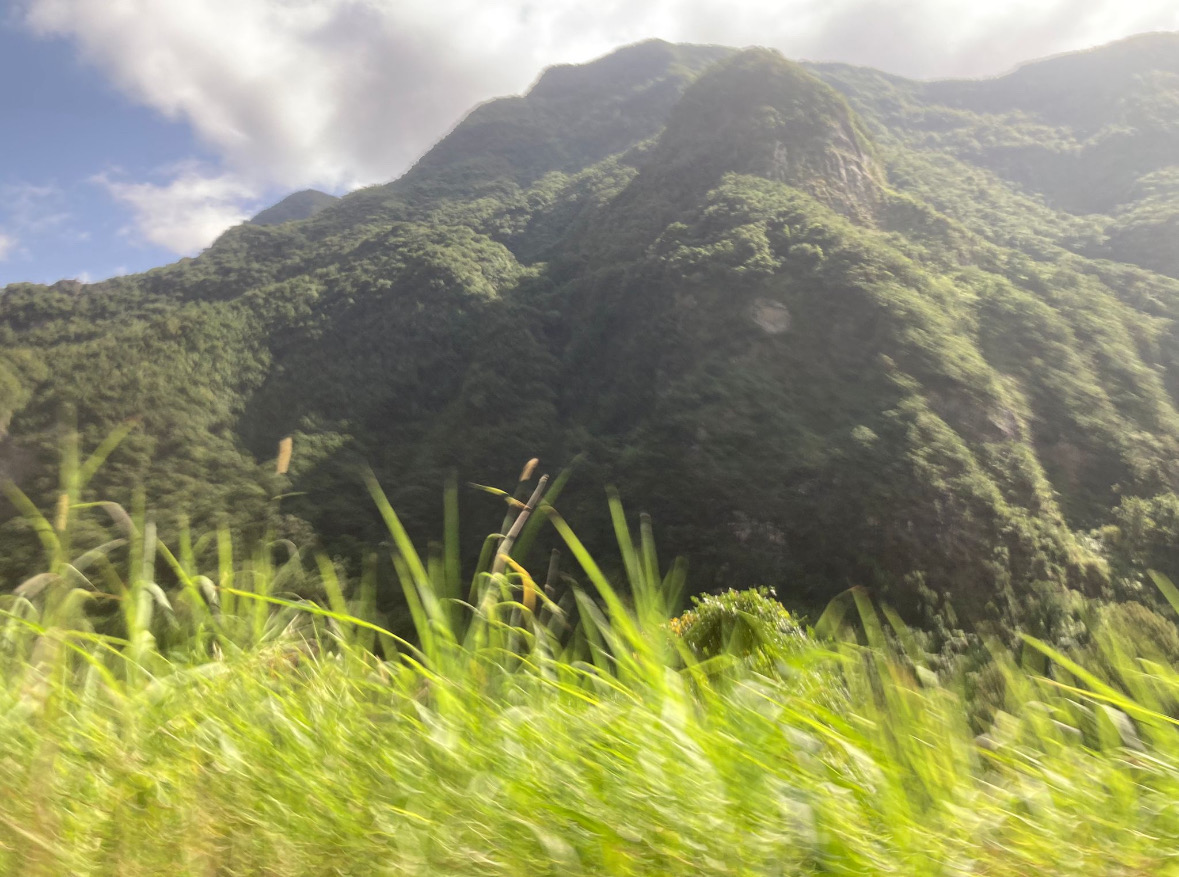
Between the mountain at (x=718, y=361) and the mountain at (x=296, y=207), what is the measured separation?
6873 centimetres

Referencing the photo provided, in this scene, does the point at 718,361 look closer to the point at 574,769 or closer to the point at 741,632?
the point at 741,632

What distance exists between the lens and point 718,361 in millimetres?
44625

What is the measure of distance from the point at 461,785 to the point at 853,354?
44.7 metres

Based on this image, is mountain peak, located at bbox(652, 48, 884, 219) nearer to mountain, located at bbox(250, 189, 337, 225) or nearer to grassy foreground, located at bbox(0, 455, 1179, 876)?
grassy foreground, located at bbox(0, 455, 1179, 876)

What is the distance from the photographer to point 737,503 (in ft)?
115

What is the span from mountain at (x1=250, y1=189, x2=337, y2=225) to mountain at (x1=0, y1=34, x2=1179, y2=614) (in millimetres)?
68734

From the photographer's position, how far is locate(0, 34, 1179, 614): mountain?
32500mm

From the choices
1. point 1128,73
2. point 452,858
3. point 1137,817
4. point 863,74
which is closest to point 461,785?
point 452,858

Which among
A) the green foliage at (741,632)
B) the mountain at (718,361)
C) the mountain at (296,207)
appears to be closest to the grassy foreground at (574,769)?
the green foliage at (741,632)

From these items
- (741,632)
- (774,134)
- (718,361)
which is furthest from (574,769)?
(774,134)

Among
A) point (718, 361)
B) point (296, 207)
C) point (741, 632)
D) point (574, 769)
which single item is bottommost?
point (741, 632)

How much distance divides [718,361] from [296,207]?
131949 mm

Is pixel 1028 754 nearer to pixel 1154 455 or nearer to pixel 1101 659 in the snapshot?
pixel 1101 659

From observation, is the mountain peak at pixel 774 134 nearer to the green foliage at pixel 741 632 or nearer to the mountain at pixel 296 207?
the green foliage at pixel 741 632
